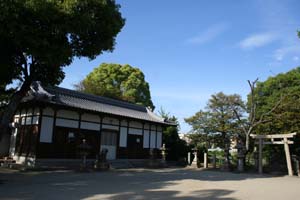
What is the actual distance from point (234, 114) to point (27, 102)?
14.8m

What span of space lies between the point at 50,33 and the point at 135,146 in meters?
13.7

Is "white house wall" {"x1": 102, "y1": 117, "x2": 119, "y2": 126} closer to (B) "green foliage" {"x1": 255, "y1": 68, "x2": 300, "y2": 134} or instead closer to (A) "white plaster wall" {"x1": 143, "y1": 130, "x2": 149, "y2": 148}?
(A) "white plaster wall" {"x1": 143, "y1": 130, "x2": 149, "y2": 148}

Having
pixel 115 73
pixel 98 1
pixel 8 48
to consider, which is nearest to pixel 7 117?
pixel 8 48

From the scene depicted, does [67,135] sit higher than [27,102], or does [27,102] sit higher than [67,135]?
[27,102]

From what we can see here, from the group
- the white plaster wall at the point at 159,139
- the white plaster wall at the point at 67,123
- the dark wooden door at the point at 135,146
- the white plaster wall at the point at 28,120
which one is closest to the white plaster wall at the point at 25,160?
the white plaster wall at the point at 28,120

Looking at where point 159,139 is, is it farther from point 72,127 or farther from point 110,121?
point 72,127

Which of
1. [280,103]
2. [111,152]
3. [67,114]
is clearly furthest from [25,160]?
[280,103]

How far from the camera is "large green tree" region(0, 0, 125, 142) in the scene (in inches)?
394

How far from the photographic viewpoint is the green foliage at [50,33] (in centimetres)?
1001

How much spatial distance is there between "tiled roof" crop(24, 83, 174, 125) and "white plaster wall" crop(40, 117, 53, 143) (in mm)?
1257

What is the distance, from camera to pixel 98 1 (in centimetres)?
1131

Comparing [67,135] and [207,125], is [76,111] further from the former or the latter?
[207,125]

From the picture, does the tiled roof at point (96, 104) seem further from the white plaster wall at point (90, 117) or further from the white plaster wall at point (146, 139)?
the white plaster wall at point (146, 139)

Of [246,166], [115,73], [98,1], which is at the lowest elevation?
[246,166]
